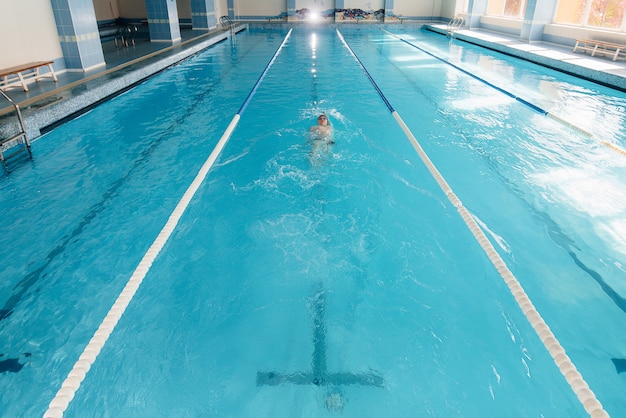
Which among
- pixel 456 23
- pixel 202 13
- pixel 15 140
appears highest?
pixel 202 13

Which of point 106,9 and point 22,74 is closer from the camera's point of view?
point 22,74

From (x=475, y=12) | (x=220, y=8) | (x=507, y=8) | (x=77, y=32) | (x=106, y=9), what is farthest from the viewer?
(x=220, y=8)

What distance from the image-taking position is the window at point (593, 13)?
31.3 feet

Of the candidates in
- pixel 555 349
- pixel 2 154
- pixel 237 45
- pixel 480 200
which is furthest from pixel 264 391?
pixel 237 45

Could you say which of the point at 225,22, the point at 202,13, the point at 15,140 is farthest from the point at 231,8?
the point at 15,140

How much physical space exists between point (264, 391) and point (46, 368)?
1277 millimetres

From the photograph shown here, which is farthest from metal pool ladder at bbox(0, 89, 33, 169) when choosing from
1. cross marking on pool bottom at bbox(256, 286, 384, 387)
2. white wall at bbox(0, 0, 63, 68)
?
cross marking on pool bottom at bbox(256, 286, 384, 387)

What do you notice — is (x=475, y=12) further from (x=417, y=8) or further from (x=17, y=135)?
(x=17, y=135)

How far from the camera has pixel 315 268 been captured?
3.10 m

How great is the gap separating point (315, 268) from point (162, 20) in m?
11.8

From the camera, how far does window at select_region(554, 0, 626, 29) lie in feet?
31.3

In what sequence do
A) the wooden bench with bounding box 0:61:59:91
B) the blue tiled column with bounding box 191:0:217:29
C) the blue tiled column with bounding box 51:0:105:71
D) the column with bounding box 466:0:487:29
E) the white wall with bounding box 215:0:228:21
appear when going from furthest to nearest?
the white wall with bounding box 215:0:228:21, the column with bounding box 466:0:487:29, the blue tiled column with bounding box 191:0:217:29, the blue tiled column with bounding box 51:0:105:71, the wooden bench with bounding box 0:61:59:91

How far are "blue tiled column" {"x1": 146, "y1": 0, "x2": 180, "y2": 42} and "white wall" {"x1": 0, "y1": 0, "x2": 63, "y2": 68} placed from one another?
4950 millimetres

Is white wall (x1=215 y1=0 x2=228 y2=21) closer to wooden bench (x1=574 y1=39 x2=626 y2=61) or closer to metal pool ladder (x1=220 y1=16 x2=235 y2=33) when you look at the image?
metal pool ladder (x1=220 y1=16 x2=235 y2=33)
